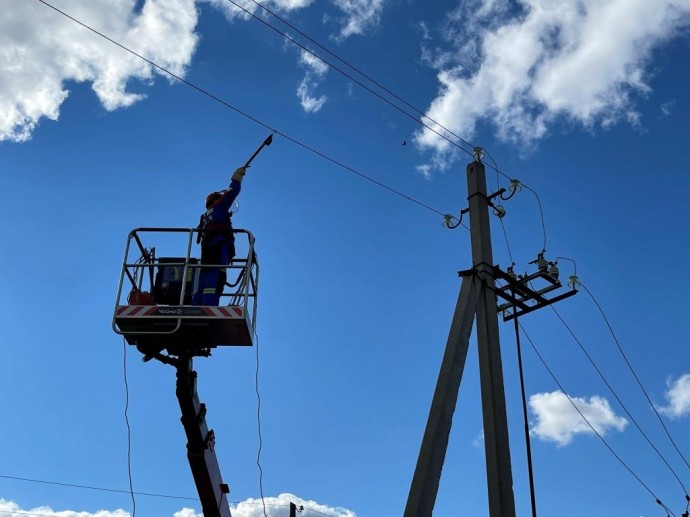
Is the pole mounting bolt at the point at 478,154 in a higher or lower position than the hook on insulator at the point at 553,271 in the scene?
higher

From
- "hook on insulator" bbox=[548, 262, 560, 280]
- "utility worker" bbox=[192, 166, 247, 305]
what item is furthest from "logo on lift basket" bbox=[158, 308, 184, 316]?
"hook on insulator" bbox=[548, 262, 560, 280]

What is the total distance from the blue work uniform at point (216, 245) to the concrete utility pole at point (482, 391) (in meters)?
2.86

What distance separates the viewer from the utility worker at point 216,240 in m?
8.12

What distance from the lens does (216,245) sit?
335 inches

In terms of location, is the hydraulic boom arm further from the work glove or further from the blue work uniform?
the work glove

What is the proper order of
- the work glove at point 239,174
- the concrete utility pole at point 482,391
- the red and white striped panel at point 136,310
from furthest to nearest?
the work glove at point 239,174 < the red and white striped panel at point 136,310 < the concrete utility pole at point 482,391

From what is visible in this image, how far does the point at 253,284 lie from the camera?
8.41 meters

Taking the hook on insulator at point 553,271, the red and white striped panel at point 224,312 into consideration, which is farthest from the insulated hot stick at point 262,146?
the hook on insulator at point 553,271

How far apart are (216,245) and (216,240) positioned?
0.23 ft

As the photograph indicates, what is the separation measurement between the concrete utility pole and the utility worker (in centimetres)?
287

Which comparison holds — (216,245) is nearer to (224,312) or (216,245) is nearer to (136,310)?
(224,312)

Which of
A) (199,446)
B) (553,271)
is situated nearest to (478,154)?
(553,271)

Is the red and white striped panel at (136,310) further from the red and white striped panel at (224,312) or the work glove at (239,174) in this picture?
the work glove at (239,174)

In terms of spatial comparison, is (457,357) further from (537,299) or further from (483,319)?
(537,299)
